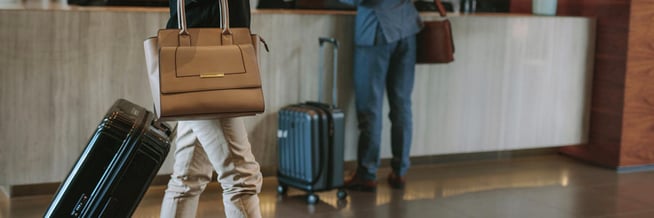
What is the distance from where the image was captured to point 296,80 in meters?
4.75

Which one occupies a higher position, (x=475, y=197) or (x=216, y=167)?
(x=216, y=167)

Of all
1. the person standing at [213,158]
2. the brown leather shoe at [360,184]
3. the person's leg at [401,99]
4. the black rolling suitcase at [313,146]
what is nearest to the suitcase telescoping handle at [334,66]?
the black rolling suitcase at [313,146]

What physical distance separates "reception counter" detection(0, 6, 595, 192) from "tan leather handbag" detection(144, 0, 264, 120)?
162 centimetres

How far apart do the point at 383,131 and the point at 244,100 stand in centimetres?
244

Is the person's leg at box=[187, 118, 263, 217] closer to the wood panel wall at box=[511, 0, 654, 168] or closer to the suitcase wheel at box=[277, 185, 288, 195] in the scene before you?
the suitcase wheel at box=[277, 185, 288, 195]

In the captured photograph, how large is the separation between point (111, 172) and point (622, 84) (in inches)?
144

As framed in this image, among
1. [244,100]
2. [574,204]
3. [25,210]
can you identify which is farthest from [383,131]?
[244,100]

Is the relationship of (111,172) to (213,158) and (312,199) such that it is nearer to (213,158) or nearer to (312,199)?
(213,158)

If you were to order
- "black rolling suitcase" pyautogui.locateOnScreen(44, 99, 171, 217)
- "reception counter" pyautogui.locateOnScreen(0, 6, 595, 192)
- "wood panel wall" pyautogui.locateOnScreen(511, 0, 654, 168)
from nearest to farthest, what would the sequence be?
"black rolling suitcase" pyautogui.locateOnScreen(44, 99, 171, 217) → "reception counter" pyautogui.locateOnScreen(0, 6, 595, 192) → "wood panel wall" pyautogui.locateOnScreen(511, 0, 654, 168)

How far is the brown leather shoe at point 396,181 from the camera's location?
4875 millimetres

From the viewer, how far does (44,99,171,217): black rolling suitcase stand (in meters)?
2.87

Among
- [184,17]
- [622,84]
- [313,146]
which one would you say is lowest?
[313,146]

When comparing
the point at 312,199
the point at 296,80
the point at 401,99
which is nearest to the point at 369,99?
the point at 401,99

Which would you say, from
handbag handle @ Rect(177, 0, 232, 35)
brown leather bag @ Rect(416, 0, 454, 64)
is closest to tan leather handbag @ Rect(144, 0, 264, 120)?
handbag handle @ Rect(177, 0, 232, 35)
